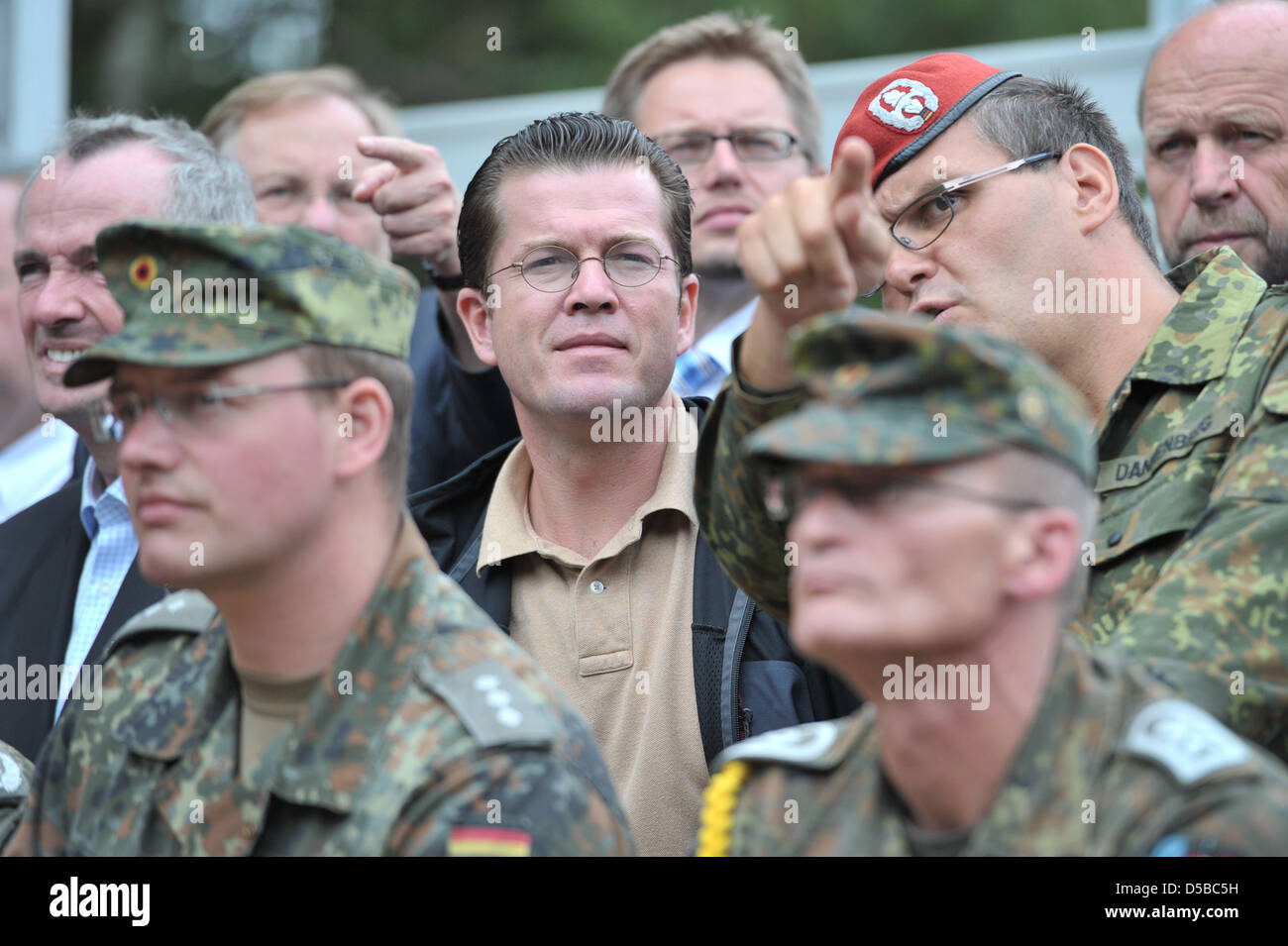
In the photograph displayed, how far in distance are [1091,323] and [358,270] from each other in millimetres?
1743

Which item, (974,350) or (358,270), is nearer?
(974,350)

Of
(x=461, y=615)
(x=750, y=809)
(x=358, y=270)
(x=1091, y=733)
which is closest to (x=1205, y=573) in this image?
(x=1091, y=733)

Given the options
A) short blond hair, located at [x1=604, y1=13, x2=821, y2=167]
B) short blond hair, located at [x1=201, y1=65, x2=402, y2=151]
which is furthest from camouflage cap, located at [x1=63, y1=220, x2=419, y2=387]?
short blond hair, located at [x1=201, y1=65, x2=402, y2=151]

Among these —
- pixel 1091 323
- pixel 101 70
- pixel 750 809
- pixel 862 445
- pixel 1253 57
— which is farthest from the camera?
pixel 101 70

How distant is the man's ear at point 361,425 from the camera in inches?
115

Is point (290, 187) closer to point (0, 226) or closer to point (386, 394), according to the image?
point (0, 226)

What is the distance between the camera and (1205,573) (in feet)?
9.50

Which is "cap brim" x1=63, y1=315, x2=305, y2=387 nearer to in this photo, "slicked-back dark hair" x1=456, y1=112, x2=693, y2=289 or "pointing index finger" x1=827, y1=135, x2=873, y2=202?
"pointing index finger" x1=827, y1=135, x2=873, y2=202

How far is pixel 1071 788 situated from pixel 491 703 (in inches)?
36.5

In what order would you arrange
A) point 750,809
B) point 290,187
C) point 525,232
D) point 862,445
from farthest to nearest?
point 290,187 → point 525,232 → point 750,809 → point 862,445

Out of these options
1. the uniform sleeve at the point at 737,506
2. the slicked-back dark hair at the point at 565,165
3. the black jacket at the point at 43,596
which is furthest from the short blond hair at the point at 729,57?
the uniform sleeve at the point at 737,506

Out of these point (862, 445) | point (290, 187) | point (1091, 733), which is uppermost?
point (290, 187)

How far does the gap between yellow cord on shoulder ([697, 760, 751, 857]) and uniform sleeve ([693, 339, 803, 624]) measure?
2.18ft

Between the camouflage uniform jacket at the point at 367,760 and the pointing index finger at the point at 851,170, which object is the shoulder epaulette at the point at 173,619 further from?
the pointing index finger at the point at 851,170
